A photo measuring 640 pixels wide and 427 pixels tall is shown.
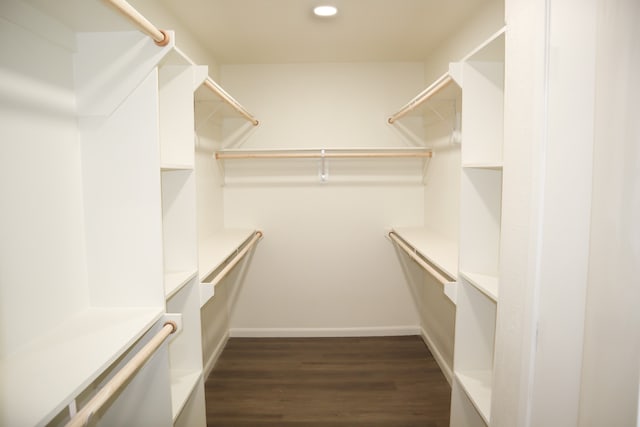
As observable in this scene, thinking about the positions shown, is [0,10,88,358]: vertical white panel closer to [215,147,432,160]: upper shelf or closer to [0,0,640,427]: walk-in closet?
[0,0,640,427]: walk-in closet

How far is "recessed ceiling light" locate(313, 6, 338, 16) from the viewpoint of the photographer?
207cm

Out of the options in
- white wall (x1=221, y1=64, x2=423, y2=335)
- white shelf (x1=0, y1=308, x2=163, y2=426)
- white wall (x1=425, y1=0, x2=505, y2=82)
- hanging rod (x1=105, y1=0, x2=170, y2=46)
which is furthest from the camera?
white wall (x1=221, y1=64, x2=423, y2=335)

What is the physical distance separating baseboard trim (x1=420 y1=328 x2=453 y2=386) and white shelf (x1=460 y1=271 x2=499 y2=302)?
1315 mm

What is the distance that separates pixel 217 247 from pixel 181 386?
952 mm

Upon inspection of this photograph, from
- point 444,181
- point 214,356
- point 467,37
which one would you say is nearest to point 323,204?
point 444,181

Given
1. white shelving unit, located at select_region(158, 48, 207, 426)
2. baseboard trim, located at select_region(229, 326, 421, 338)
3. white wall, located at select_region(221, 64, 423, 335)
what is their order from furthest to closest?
baseboard trim, located at select_region(229, 326, 421, 338)
white wall, located at select_region(221, 64, 423, 335)
white shelving unit, located at select_region(158, 48, 207, 426)

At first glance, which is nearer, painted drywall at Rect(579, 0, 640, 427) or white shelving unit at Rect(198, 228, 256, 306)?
painted drywall at Rect(579, 0, 640, 427)

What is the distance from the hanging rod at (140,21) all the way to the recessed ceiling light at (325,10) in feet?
3.98

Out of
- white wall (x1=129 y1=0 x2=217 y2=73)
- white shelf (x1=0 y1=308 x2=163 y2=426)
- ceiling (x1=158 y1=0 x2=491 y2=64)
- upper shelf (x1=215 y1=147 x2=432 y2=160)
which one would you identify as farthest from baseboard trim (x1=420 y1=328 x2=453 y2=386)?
white wall (x1=129 y1=0 x2=217 y2=73)

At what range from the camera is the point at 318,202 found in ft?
10.5

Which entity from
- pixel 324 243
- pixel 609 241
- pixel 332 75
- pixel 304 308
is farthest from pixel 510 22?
pixel 304 308

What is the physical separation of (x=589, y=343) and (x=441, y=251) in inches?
46.1

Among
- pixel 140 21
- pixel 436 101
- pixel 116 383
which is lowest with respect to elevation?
pixel 116 383

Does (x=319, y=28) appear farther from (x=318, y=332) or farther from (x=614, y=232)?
(x=318, y=332)
